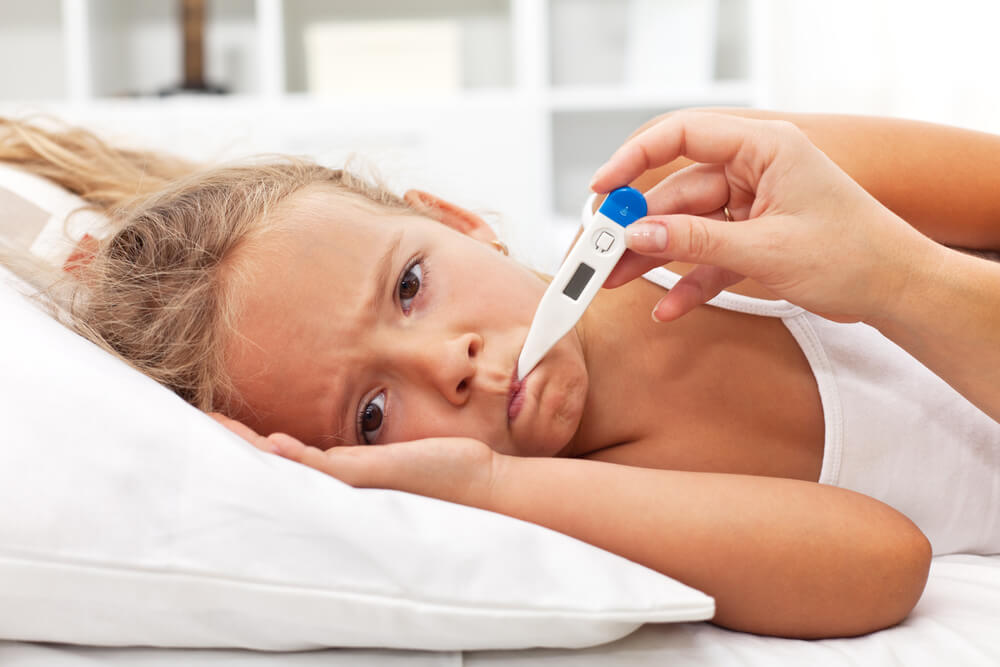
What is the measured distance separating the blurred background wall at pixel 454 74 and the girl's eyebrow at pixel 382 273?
1179mm

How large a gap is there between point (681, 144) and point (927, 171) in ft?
1.33

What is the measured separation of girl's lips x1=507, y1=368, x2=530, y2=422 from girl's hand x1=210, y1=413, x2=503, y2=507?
0.09 meters

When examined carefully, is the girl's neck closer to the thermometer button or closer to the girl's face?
the girl's face

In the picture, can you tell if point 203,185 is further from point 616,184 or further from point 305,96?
point 305,96

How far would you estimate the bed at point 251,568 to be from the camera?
0.52 metres

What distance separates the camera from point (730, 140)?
652 millimetres

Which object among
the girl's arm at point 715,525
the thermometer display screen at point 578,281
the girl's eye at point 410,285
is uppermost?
the thermometer display screen at point 578,281

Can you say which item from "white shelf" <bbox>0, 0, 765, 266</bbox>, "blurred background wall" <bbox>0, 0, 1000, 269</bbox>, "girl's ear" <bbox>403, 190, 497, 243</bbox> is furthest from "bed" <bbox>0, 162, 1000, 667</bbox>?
"white shelf" <bbox>0, 0, 765, 266</bbox>

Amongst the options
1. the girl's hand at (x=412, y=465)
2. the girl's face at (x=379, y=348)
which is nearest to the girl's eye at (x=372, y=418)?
the girl's face at (x=379, y=348)

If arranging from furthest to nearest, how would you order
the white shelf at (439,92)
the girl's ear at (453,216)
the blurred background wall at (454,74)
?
1. the white shelf at (439,92)
2. the blurred background wall at (454,74)
3. the girl's ear at (453,216)

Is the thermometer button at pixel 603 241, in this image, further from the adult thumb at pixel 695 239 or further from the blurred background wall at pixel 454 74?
the blurred background wall at pixel 454 74

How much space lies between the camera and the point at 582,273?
0.71 metres

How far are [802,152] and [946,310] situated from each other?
0.60 feet

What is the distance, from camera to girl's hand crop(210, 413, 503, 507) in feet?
2.13
